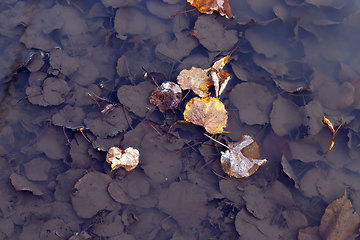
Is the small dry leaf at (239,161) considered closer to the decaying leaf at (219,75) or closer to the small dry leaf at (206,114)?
the small dry leaf at (206,114)

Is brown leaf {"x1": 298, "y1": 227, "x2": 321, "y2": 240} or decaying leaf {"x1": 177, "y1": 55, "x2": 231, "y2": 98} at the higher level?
decaying leaf {"x1": 177, "y1": 55, "x2": 231, "y2": 98}

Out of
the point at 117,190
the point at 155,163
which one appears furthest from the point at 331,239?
the point at 117,190

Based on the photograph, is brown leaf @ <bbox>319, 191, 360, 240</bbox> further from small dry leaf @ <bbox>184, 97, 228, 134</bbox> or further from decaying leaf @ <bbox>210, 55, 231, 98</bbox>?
decaying leaf @ <bbox>210, 55, 231, 98</bbox>

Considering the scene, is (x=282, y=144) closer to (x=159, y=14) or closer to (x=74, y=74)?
(x=159, y=14)

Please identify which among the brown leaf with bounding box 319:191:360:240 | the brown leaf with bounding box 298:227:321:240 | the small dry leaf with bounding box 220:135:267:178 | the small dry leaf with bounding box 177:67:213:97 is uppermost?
the small dry leaf with bounding box 177:67:213:97

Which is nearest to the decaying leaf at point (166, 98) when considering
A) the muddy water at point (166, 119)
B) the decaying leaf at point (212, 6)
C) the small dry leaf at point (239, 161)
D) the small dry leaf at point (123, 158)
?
the muddy water at point (166, 119)

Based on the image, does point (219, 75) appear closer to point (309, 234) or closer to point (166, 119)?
point (166, 119)

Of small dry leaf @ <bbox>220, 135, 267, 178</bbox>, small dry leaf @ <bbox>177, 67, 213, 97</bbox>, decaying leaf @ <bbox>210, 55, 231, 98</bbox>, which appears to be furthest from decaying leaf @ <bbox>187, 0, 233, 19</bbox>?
small dry leaf @ <bbox>220, 135, 267, 178</bbox>

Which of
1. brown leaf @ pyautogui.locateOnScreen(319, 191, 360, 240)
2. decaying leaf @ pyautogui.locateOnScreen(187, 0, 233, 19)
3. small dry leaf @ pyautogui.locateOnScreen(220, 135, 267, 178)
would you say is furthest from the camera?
decaying leaf @ pyautogui.locateOnScreen(187, 0, 233, 19)
